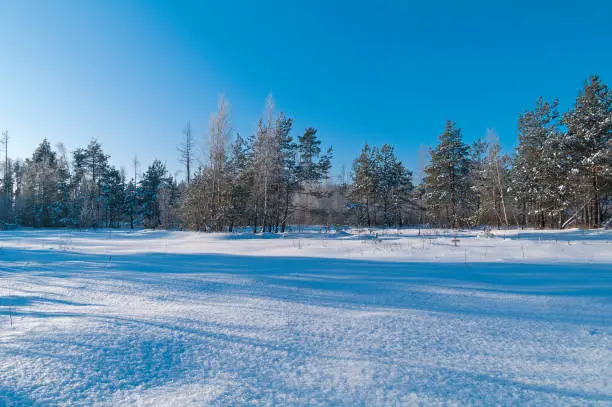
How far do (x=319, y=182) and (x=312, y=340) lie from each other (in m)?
24.9

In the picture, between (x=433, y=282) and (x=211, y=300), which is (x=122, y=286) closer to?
(x=211, y=300)

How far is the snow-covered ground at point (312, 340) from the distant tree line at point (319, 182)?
16.8 metres

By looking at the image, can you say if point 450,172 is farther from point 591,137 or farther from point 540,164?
point 591,137

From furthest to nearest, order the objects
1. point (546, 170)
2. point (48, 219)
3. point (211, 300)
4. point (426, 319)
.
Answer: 1. point (48, 219)
2. point (546, 170)
3. point (211, 300)
4. point (426, 319)

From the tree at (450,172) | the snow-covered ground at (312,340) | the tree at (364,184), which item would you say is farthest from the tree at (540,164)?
the snow-covered ground at (312,340)

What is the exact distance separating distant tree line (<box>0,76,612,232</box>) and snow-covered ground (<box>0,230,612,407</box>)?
16.8 m

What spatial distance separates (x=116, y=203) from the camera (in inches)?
1529

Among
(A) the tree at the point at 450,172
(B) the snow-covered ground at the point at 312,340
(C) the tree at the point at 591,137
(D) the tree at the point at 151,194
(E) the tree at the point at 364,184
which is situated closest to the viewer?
(B) the snow-covered ground at the point at 312,340

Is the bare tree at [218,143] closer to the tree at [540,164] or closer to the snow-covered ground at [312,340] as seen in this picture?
the snow-covered ground at [312,340]

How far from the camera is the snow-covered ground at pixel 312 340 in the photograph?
161 centimetres

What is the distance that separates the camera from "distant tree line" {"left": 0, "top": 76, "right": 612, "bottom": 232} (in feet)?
62.9

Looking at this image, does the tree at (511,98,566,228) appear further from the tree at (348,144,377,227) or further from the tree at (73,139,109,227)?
the tree at (73,139,109,227)

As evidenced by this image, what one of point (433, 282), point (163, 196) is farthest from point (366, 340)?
point (163, 196)

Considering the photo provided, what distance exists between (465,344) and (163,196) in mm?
41464
